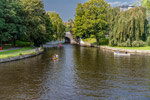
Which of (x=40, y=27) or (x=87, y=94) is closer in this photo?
(x=87, y=94)

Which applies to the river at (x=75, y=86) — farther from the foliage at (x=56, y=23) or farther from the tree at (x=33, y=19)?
the foliage at (x=56, y=23)

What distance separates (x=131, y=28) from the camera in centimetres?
5684

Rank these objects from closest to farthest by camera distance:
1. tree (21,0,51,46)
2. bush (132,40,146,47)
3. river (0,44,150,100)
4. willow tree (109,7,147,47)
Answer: river (0,44,150,100) → tree (21,0,51,46) → willow tree (109,7,147,47) → bush (132,40,146,47)

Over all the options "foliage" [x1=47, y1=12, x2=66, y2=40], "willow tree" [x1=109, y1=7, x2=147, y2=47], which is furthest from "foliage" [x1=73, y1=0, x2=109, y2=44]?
"foliage" [x1=47, y1=12, x2=66, y2=40]

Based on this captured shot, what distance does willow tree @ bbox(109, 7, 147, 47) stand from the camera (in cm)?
5669

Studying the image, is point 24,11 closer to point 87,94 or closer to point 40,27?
point 40,27

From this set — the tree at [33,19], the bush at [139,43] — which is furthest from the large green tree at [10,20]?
the bush at [139,43]

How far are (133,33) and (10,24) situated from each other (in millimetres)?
37647

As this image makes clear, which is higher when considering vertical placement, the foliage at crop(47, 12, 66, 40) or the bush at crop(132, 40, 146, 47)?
the foliage at crop(47, 12, 66, 40)

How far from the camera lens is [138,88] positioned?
58.7 ft

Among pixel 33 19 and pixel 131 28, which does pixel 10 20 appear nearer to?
pixel 33 19

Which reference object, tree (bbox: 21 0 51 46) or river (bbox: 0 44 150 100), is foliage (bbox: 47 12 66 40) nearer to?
tree (bbox: 21 0 51 46)

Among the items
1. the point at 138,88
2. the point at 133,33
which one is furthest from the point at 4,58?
the point at 133,33

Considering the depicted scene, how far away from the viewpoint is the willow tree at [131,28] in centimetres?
5669
